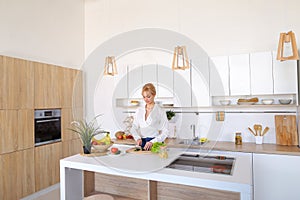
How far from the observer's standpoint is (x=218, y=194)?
201 cm

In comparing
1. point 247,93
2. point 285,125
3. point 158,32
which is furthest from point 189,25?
point 285,125

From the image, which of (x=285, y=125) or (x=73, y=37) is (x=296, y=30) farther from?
(x=73, y=37)

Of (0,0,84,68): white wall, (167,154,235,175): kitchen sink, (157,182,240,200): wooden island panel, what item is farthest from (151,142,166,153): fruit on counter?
(0,0,84,68): white wall

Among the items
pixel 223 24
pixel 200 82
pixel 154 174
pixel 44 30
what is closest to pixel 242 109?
pixel 200 82

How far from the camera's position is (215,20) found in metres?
3.15

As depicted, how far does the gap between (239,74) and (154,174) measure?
191 centimetres

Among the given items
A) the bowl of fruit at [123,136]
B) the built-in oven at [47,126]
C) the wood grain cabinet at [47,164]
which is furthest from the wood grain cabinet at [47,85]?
the bowl of fruit at [123,136]

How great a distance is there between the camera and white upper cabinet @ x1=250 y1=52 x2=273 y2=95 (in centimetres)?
258

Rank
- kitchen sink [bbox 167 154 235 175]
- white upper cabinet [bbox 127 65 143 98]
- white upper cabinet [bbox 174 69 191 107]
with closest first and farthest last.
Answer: kitchen sink [bbox 167 154 235 175], white upper cabinet [bbox 174 69 191 107], white upper cabinet [bbox 127 65 143 98]

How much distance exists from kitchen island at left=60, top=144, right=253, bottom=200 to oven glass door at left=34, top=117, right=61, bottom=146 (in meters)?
1.31

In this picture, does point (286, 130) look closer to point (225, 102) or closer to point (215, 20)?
point (225, 102)

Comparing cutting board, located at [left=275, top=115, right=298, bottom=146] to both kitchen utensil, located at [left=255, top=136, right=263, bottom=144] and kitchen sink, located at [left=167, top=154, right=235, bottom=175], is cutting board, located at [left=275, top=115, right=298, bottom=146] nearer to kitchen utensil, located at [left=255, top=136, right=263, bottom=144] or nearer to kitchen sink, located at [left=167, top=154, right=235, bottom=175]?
kitchen utensil, located at [left=255, top=136, right=263, bottom=144]

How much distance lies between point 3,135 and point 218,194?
2498 millimetres

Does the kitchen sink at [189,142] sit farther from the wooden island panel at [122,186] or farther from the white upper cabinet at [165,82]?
the wooden island panel at [122,186]
